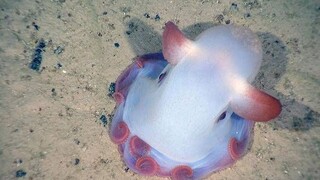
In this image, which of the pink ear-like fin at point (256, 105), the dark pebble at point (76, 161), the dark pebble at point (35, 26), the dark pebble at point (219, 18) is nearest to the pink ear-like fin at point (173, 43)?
the pink ear-like fin at point (256, 105)

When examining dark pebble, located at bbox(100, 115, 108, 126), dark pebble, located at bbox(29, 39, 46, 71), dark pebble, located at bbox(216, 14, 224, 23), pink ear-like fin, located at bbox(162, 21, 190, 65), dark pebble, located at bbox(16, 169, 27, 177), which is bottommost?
dark pebble, located at bbox(16, 169, 27, 177)

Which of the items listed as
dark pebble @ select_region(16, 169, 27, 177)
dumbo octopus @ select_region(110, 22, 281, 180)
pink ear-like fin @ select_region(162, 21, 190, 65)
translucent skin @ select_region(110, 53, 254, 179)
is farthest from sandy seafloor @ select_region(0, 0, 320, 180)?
pink ear-like fin @ select_region(162, 21, 190, 65)

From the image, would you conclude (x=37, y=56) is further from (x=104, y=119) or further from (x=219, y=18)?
(x=219, y=18)

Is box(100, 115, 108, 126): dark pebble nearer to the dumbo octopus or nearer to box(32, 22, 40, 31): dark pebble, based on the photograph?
the dumbo octopus

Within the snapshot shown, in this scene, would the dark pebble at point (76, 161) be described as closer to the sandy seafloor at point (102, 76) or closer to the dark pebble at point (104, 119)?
the sandy seafloor at point (102, 76)

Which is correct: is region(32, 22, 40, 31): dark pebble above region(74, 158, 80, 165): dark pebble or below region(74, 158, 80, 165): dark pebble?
above

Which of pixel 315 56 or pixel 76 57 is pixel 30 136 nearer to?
pixel 76 57
